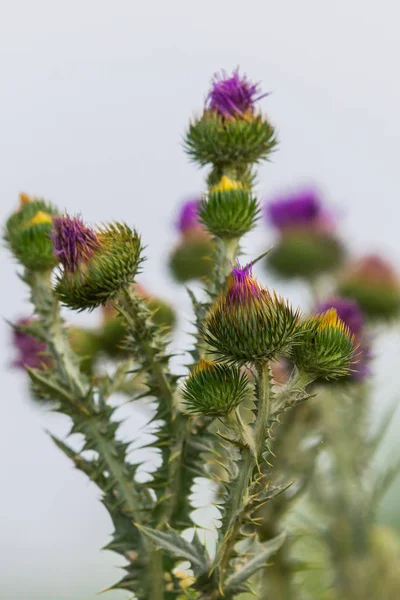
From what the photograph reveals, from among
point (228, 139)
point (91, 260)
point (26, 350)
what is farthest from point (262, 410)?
point (26, 350)

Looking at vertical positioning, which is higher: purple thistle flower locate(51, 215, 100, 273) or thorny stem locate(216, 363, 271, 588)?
purple thistle flower locate(51, 215, 100, 273)

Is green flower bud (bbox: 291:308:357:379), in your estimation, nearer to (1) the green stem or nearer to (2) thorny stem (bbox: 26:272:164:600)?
(1) the green stem

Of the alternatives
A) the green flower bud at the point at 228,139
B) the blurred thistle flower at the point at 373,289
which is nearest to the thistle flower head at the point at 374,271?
the blurred thistle flower at the point at 373,289

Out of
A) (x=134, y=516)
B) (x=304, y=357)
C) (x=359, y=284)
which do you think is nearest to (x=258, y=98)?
(x=304, y=357)

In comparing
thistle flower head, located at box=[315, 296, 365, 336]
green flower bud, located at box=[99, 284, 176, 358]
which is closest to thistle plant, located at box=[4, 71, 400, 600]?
thistle flower head, located at box=[315, 296, 365, 336]

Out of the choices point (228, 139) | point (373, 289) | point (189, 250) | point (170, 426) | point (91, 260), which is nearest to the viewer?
point (91, 260)

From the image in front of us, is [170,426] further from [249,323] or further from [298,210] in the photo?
[298,210]
